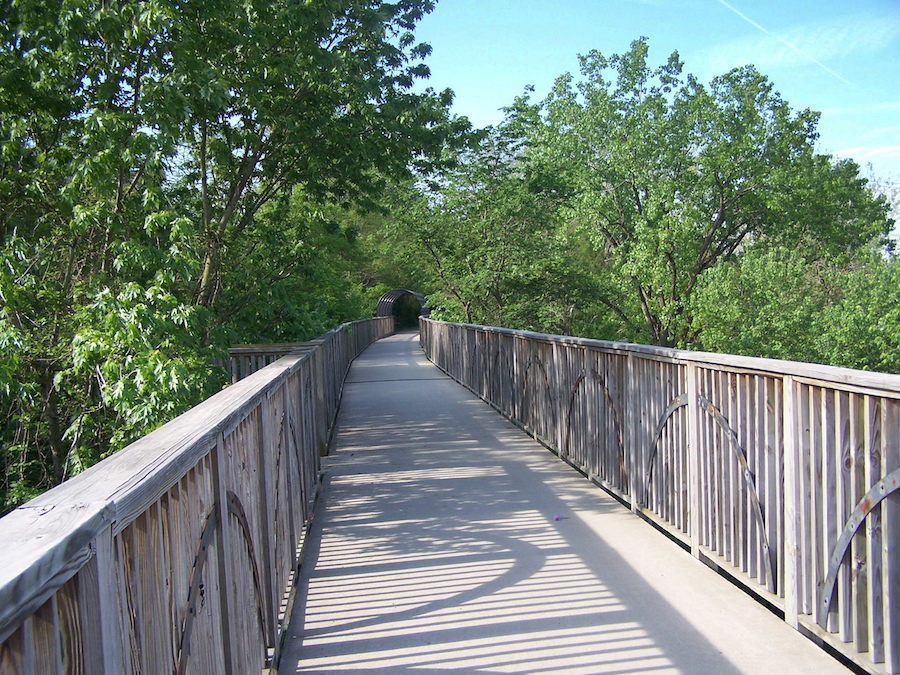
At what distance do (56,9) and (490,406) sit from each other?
8283 mm

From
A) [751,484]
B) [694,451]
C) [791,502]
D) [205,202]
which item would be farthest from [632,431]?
[205,202]

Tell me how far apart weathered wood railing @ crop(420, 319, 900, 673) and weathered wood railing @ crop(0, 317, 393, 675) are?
104 inches

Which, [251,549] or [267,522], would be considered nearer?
[251,549]

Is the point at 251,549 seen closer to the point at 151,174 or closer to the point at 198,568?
the point at 198,568

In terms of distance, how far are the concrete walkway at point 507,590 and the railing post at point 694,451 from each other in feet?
0.67

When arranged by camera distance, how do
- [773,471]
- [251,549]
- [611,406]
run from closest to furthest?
[251,549], [773,471], [611,406]

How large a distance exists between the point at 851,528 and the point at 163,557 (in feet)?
9.31

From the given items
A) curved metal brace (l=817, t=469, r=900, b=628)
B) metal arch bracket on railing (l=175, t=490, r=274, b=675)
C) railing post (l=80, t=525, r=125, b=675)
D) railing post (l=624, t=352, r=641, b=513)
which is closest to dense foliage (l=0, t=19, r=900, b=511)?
metal arch bracket on railing (l=175, t=490, r=274, b=675)

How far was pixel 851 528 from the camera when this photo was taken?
3.11m

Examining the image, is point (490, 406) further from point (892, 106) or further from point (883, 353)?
point (892, 106)

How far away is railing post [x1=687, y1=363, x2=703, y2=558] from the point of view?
4629 mm

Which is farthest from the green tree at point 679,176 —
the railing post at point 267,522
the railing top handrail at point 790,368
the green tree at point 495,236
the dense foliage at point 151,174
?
the railing post at point 267,522

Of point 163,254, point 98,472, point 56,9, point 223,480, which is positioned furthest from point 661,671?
point 56,9

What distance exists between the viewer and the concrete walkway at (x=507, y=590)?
11.5 feet
